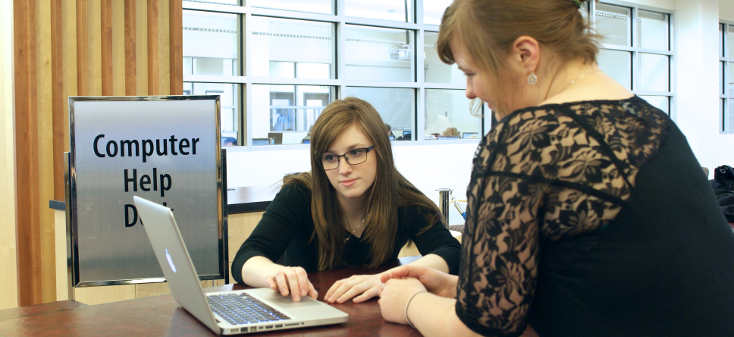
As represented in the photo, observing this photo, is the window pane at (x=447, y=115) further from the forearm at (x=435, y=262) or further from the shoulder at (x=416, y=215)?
the forearm at (x=435, y=262)

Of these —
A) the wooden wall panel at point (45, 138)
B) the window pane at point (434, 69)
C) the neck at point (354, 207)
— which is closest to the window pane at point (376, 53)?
the window pane at point (434, 69)

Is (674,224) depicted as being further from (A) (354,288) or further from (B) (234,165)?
(B) (234,165)

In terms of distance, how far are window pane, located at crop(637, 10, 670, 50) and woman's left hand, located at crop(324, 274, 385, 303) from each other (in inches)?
360

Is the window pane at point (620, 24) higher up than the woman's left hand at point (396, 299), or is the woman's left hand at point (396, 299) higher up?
the window pane at point (620, 24)

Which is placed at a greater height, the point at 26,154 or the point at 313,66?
the point at 313,66

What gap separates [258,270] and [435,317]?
59cm

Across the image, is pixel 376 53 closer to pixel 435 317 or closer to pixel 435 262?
pixel 435 262

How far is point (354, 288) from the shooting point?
4.00 ft

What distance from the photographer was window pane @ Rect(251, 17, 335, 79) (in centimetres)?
578

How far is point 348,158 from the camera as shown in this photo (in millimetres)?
1697

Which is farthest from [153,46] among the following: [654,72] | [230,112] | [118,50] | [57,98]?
[654,72]

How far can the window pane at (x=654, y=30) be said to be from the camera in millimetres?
9055

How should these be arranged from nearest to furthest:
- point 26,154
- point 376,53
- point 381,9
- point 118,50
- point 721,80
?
point 26,154 → point 118,50 → point 376,53 → point 381,9 → point 721,80

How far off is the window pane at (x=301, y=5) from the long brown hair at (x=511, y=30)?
509 cm
